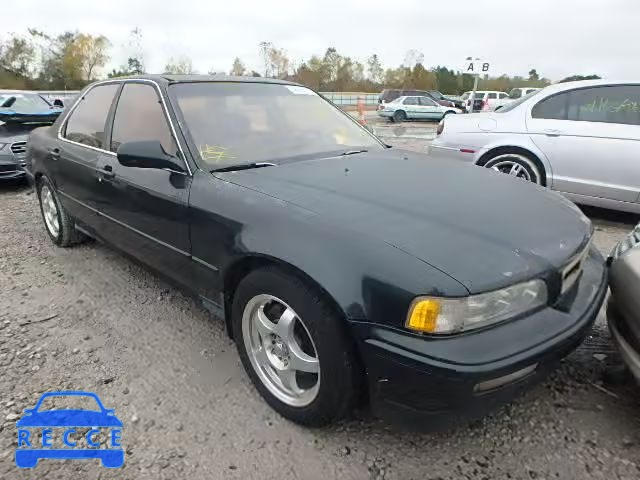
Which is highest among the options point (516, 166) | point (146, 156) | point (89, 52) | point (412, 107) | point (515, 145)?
point (89, 52)

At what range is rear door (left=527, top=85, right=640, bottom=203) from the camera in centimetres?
446

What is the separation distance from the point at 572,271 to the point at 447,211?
61 centimetres

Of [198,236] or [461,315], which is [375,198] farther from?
[198,236]

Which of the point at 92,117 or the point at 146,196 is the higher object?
the point at 92,117

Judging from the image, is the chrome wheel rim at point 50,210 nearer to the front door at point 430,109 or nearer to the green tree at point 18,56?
the front door at point 430,109

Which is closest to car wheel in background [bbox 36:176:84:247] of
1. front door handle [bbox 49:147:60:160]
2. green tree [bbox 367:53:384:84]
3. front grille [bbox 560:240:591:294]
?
front door handle [bbox 49:147:60:160]

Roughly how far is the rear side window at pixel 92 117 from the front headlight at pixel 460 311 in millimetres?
2617

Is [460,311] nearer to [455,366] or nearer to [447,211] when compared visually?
[455,366]

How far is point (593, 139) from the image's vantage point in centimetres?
462

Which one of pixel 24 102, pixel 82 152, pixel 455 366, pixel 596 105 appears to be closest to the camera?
pixel 455 366

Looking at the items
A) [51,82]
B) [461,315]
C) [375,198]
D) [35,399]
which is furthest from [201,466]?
[51,82]

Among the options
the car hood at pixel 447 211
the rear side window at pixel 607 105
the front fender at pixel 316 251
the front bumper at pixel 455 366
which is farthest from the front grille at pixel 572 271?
the rear side window at pixel 607 105

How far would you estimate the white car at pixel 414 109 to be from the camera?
2131 cm

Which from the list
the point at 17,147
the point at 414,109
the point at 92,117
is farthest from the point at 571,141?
the point at 414,109
